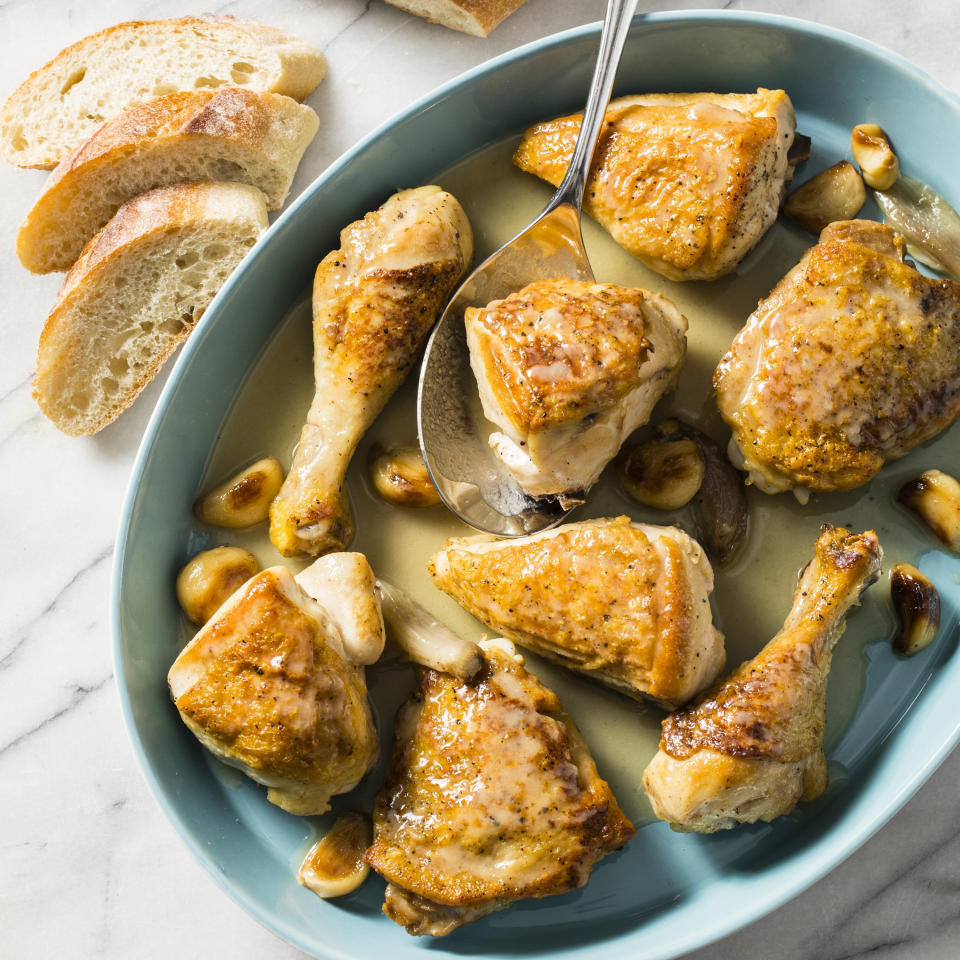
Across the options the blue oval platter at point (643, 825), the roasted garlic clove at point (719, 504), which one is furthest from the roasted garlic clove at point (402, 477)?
the roasted garlic clove at point (719, 504)

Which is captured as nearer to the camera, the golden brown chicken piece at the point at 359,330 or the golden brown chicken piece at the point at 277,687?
the golden brown chicken piece at the point at 277,687

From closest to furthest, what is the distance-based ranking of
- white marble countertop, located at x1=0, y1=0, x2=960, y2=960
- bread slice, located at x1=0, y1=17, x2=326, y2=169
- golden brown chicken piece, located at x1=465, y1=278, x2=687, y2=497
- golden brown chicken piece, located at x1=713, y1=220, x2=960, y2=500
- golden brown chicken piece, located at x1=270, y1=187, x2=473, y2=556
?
golden brown chicken piece, located at x1=465, y1=278, x2=687, y2=497 < golden brown chicken piece, located at x1=713, y1=220, x2=960, y2=500 < golden brown chicken piece, located at x1=270, y1=187, x2=473, y2=556 < white marble countertop, located at x1=0, y1=0, x2=960, y2=960 < bread slice, located at x1=0, y1=17, x2=326, y2=169

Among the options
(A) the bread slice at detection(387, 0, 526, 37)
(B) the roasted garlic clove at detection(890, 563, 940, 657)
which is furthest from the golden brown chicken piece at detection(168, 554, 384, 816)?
(A) the bread slice at detection(387, 0, 526, 37)

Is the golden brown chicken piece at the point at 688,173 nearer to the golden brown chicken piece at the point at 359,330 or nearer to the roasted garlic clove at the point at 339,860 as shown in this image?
the golden brown chicken piece at the point at 359,330

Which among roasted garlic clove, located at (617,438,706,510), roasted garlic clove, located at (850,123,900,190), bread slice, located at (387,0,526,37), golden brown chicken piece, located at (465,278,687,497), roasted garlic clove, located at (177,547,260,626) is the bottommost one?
roasted garlic clove, located at (177,547,260,626)

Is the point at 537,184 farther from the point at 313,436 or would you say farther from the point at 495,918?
the point at 495,918

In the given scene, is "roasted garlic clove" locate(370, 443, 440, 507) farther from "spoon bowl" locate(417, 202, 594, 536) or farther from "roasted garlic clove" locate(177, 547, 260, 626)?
"roasted garlic clove" locate(177, 547, 260, 626)

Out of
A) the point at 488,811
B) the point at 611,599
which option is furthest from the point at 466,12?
the point at 488,811

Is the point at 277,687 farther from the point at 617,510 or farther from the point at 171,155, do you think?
the point at 171,155

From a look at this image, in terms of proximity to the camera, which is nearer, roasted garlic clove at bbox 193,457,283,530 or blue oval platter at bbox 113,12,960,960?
blue oval platter at bbox 113,12,960,960
